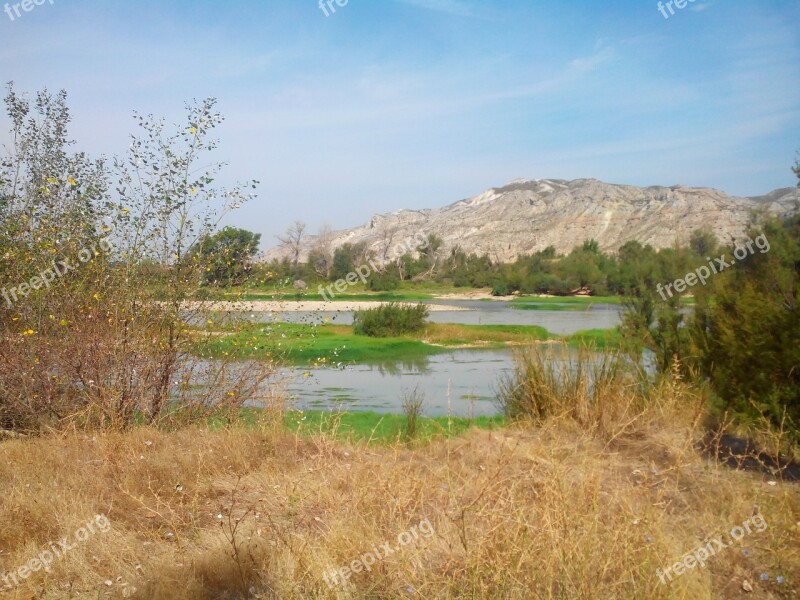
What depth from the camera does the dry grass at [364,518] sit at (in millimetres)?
3664

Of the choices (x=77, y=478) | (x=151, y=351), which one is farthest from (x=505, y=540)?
(x=151, y=351)

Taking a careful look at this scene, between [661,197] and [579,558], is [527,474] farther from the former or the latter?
[661,197]

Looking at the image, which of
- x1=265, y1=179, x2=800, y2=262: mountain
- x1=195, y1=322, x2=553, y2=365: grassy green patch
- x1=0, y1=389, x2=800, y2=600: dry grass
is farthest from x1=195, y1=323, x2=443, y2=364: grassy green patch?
x1=265, y1=179, x2=800, y2=262: mountain

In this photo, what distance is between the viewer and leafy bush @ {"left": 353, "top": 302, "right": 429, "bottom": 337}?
27.2 meters

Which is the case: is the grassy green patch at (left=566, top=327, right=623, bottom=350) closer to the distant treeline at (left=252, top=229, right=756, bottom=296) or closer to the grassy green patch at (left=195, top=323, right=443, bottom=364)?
the grassy green patch at (left=195, top=323, right=443, bottom=364)

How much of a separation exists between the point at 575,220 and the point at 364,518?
118 meters

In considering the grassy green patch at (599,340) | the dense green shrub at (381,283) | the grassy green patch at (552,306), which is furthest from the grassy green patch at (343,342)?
the dense green shrub at (381,283)

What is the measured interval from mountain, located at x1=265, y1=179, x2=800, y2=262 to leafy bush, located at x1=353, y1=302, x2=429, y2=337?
203 ft

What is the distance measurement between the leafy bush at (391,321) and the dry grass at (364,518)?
2025cm

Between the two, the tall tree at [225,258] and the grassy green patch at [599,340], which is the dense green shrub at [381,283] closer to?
the grassy green patch at [599,340]

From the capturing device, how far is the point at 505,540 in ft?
12.4

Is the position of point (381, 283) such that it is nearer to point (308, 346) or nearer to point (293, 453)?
point (308, 346)

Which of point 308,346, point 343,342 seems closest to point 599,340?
point 343,342

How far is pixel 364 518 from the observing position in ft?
14.8
